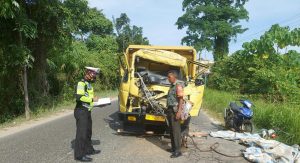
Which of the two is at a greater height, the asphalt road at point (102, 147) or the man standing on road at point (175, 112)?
the man standing on road at point (175, 112)

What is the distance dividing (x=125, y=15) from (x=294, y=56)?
191 feet

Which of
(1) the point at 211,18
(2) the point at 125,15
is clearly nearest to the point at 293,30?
(1) the point at 211,18

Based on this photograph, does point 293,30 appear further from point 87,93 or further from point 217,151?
point 87,93

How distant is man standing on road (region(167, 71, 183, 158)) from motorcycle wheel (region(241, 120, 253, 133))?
342 centimetres

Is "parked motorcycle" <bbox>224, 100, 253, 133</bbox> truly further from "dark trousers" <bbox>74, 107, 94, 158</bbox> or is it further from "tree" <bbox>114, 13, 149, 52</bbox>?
"tree" <bbox>114, 13, 149, 52</bbox>

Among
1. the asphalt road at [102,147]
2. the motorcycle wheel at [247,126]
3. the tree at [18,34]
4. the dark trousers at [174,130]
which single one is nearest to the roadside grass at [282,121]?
the motorcycle wheel at [247,126]

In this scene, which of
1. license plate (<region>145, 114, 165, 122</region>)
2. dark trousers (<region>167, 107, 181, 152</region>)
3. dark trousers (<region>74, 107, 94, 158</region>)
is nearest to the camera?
dark trousers (<region>74, 107, 94, 158</region>)

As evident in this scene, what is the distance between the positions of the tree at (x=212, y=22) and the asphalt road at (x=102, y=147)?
123ft

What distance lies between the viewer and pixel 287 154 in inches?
339

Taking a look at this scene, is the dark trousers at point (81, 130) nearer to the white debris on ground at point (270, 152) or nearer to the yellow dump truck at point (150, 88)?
the yellow dump truck at point (150, 88)

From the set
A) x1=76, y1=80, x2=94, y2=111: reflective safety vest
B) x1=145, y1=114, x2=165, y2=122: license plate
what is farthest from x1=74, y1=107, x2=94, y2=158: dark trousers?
x1=145, y1=114, x2=165, y2=122: license plate

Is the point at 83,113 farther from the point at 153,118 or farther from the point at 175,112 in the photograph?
the point at 153,118

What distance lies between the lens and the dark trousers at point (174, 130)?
8969 millimetres

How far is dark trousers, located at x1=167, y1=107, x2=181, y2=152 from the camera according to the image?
8.97 metres
